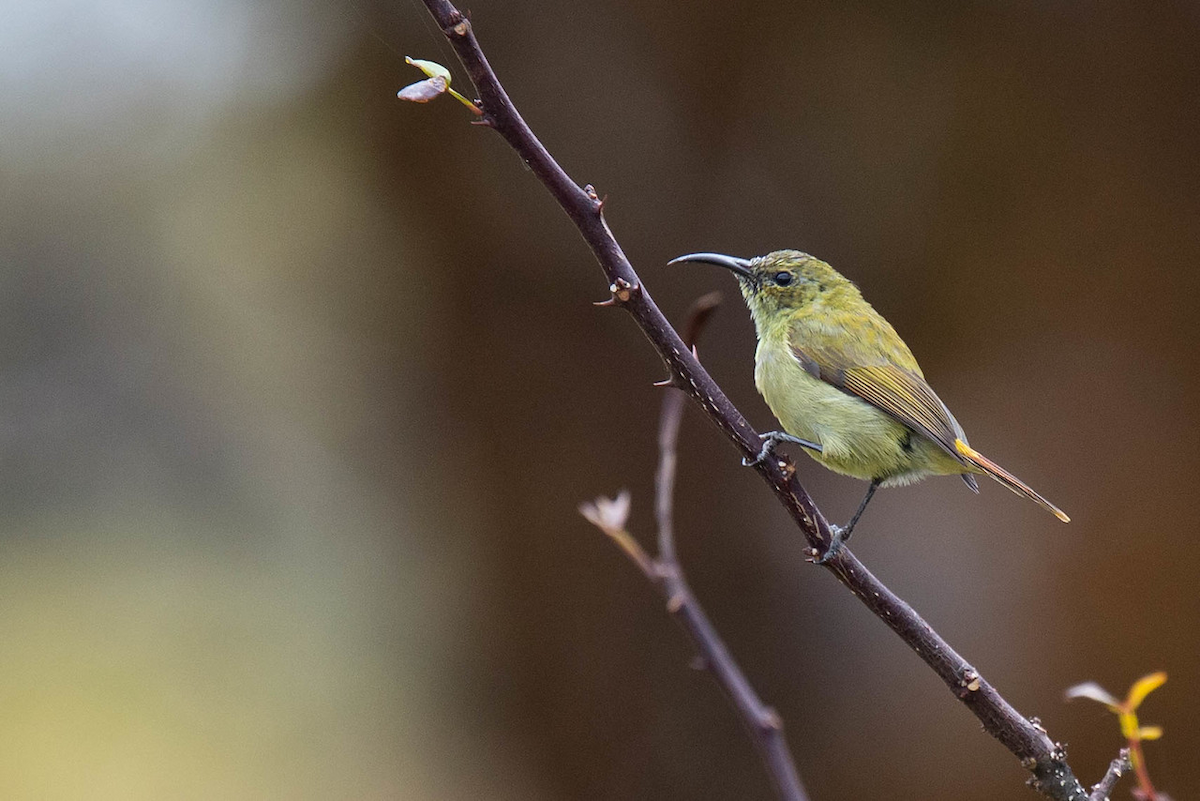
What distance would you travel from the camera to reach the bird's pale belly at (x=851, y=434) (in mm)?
2635

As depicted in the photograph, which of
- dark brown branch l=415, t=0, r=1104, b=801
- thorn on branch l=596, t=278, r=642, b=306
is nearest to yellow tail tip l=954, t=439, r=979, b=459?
dark brown branch l=415, t=0, r=1104, b=801

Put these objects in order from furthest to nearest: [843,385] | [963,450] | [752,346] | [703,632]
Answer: [752,346] < [843,385] < [963,450] < [703,632]

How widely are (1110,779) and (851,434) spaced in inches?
46.6

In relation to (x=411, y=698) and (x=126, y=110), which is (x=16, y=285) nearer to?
(x=126, y=110)

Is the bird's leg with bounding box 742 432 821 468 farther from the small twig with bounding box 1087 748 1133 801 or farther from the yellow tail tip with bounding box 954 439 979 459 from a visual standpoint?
the small twig with bounding box 1087 748 1133 801

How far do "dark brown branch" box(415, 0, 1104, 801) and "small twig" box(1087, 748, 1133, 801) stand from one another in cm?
10

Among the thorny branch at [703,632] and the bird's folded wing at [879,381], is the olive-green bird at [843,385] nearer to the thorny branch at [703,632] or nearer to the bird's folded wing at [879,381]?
the bird's folded wing at [879,381]

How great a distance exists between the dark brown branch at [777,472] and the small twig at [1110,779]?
4.0 inches

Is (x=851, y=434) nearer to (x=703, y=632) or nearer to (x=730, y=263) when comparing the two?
(x=730, y=263)

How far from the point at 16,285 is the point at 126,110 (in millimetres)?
1212

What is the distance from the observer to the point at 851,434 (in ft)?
8.64

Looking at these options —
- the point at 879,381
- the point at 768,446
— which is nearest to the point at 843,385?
the point at 879,381

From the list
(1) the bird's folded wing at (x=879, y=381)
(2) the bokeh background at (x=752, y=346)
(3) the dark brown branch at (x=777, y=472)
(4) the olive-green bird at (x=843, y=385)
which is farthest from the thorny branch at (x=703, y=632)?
(2) the bokeh background at (x=752, y=346)

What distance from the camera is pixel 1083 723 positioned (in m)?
3.71
